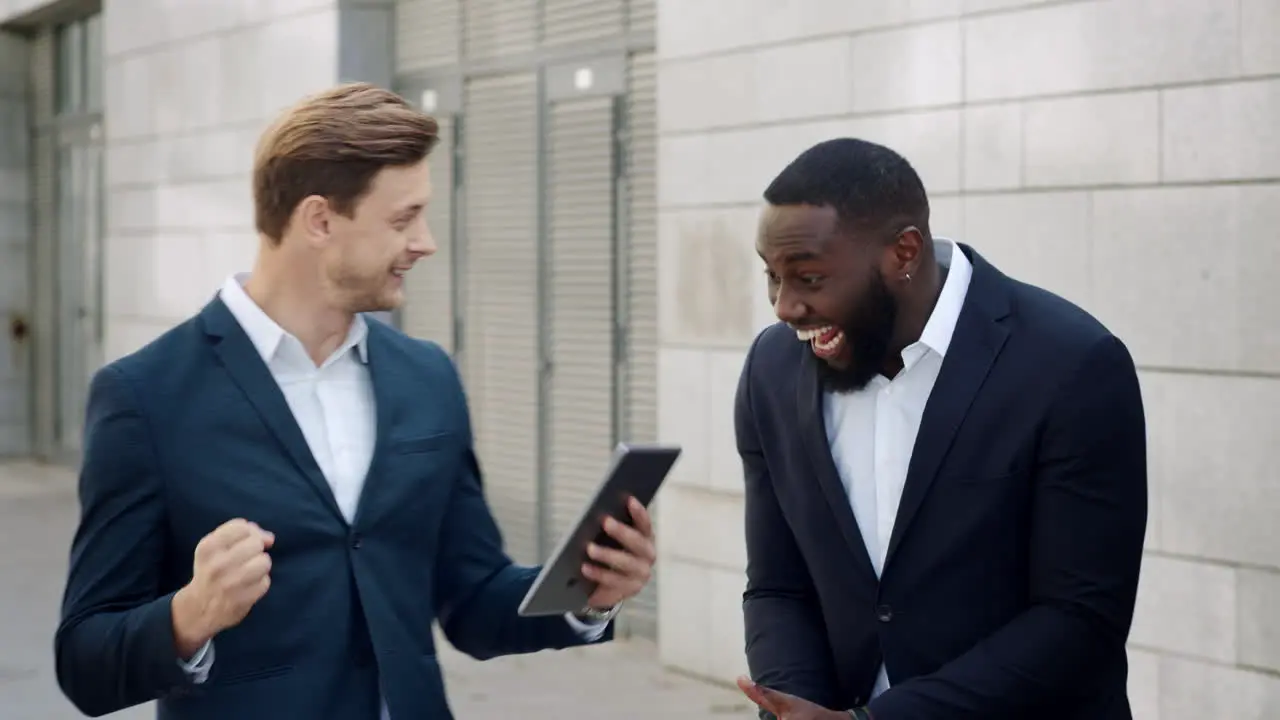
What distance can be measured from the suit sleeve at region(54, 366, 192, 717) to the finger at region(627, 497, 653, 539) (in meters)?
0.70

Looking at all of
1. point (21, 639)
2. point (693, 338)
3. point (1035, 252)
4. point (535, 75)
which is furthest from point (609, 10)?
point (21, 639)

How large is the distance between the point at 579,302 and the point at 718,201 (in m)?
1.81

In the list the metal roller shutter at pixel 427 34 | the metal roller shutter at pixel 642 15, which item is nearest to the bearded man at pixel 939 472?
the metal roller shutter at pixel 642 15

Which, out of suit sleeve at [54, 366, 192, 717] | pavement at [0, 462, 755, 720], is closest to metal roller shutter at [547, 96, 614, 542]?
pavement at [0, 462, 755, 720]

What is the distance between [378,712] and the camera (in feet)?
10.4

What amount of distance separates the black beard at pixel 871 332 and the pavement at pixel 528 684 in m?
5.10

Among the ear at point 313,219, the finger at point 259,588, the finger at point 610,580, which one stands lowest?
the finger at point 610,580

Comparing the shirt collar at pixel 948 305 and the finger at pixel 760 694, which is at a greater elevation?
the shirt collar at pixel 948 305

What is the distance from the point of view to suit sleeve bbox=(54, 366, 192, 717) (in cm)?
292

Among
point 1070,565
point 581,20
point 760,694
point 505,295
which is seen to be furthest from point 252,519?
point 505,295

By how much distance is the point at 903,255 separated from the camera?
10.3 ft

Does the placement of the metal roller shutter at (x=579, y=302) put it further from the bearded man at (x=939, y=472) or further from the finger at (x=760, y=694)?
the finger at (x=760, y=694)

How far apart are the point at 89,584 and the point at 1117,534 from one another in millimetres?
1552

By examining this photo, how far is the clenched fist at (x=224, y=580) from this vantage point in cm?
277
